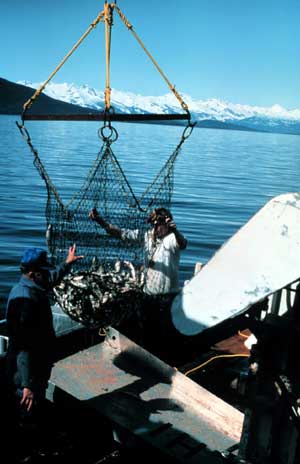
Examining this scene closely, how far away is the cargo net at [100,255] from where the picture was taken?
5676 millimetres

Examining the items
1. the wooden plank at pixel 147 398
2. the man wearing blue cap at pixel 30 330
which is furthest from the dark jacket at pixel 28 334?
the wooden plank at pixel 147 398

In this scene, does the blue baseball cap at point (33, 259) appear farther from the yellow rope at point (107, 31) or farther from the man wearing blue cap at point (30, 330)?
the yellow rope at point (107, 31)

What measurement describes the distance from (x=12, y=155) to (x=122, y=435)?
2007 inches

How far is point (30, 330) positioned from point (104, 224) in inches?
94.6

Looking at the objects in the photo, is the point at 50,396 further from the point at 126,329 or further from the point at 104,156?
the point at 104,156

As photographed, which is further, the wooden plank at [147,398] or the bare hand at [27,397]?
the wooden plank at [147,398]

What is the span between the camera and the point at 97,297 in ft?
18.7

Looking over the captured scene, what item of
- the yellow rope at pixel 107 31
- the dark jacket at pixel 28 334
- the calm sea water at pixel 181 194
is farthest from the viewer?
the calm sea water at pixel 181 194

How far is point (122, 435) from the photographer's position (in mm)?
5281

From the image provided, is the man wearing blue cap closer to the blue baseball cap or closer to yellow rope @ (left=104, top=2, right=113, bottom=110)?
the blue baseball cap

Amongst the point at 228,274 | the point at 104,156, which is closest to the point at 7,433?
the point at 104,156

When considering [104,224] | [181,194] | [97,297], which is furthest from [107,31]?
[181,194]

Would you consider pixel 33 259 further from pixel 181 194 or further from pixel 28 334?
pixel 181 194

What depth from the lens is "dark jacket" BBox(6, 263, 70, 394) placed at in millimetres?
4391
